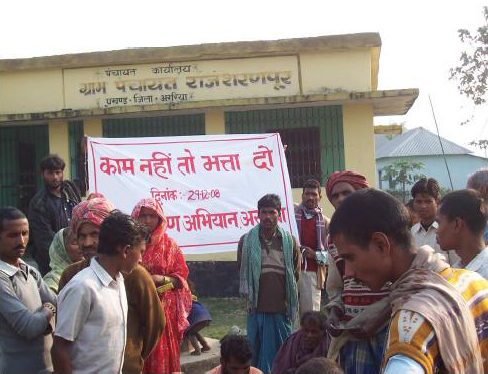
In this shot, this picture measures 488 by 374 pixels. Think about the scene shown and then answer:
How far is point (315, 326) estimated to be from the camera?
4785 mm

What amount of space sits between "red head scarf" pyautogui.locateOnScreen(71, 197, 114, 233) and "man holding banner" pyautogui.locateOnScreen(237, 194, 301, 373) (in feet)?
7.20

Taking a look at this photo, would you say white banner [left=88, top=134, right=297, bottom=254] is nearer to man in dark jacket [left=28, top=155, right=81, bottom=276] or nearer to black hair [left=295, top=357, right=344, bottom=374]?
man in dark jacket [left=28, top=155, right=81, bottom=276]

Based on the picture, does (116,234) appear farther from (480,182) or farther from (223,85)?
(223,85)

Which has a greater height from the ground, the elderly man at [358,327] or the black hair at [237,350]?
the elderly man at [358,327]

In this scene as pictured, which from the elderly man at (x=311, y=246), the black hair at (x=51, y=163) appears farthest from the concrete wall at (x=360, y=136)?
the black hair at (x=51, y=163)

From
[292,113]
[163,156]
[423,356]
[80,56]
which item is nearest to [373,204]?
[423,356]

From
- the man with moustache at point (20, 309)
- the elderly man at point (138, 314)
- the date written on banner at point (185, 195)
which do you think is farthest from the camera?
the date written on banner at point (185, 195)

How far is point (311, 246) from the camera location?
22.6 ft

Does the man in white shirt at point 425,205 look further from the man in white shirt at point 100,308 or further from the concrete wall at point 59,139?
the concrete wall at point 59,139

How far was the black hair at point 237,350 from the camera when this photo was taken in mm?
4277

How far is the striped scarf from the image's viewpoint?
5730mm

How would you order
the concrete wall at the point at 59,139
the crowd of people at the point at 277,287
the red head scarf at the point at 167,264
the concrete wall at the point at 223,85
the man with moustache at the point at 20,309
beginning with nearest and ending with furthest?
the crowd of people at the point at 277,287 → the man with moustache at the point at 20,309 → the red head scarf at the point at 167,264 → the concrete wall at the point at 223,85 → the concrete wall at the point at 59,139

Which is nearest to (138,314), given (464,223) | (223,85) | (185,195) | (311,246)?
(464,223)

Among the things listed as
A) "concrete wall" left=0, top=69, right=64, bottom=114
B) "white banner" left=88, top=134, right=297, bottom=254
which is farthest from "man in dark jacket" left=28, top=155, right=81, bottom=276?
"concrete wall" left=0, top=69, right=64, bottom=114
